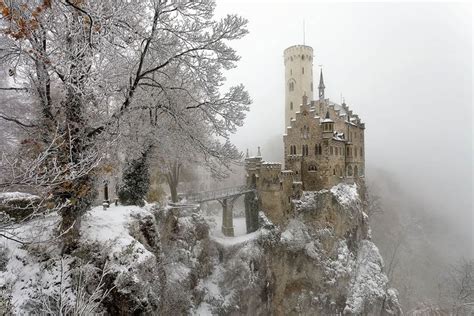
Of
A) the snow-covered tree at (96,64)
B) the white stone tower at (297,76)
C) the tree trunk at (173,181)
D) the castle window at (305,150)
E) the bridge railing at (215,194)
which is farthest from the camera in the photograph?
the white stone tower at (297,76)

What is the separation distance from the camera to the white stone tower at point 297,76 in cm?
3862

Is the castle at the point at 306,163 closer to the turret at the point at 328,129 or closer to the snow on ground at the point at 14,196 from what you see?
the turret at the point at 328,129

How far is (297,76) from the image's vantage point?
127 feet

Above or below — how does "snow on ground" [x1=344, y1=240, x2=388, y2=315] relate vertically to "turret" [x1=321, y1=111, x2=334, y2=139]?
below

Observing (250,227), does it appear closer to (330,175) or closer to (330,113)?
(330,175)

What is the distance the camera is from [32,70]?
7.14 metres

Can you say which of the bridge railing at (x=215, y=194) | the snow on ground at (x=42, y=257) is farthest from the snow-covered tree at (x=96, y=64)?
the bridge railing at (x=215, y=194)

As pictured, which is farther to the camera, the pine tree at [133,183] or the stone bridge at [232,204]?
the stone bridge at [232,204]

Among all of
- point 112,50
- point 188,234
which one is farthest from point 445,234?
point 112,50

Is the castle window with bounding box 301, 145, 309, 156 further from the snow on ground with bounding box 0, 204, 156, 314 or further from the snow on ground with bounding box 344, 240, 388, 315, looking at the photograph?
the snow on ground with bounding box 0, 204, 156, 314

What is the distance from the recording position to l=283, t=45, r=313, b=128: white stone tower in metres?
38.6

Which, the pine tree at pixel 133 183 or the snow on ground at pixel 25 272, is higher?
the pine tree at pixel 133 183

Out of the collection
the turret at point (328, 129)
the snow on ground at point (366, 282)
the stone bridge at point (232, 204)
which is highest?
the turret at point (328, 129)

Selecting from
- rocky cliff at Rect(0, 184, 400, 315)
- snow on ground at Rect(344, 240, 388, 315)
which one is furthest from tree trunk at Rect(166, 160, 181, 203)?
snow on ground at Rect(344, 240, 388, 315)
